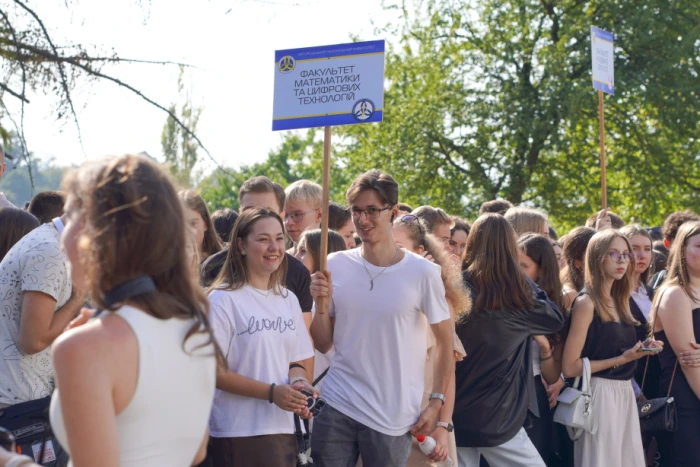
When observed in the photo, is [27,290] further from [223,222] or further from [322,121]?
[223,222]

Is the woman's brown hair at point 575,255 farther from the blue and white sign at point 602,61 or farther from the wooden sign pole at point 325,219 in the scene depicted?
the blue and white sign at point 602,61

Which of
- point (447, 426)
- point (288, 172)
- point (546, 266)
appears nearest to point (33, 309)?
point (447, 426)

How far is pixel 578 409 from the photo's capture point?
6008 mm

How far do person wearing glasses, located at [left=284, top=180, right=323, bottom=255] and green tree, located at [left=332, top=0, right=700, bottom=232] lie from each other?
47.0ft

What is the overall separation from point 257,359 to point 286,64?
1.88 meters

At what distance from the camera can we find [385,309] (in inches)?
186

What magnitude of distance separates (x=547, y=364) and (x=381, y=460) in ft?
6.68

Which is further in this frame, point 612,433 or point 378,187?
point 612,433

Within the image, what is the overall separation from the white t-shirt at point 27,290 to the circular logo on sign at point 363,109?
1878 mm

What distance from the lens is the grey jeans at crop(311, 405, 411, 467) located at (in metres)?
4.69

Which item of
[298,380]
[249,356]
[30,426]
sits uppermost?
[249,356]

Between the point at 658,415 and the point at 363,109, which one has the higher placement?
the point at 363,109

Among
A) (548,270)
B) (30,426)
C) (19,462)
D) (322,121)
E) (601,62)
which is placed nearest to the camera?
(19,462)

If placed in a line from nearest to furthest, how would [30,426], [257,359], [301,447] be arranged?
[30,426], [257,359], [301,447]
